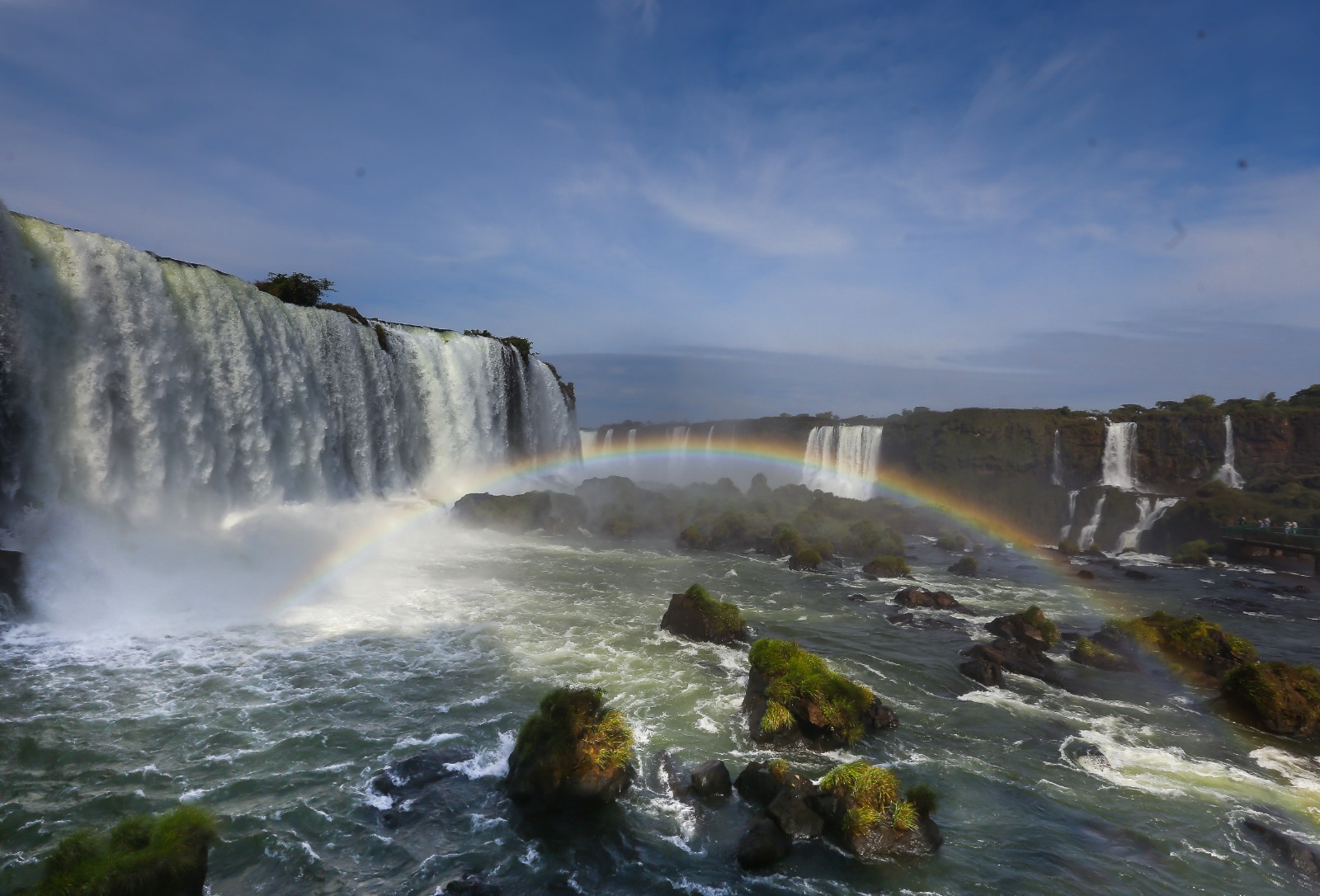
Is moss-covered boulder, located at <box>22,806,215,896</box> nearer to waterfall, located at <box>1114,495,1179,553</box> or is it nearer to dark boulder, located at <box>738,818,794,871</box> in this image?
dark boulder, located at <box>738,818,794,871</box>

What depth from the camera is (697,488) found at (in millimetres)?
50062

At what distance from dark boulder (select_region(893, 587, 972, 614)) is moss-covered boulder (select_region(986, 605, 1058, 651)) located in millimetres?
2977

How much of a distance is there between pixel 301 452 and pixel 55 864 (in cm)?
2173

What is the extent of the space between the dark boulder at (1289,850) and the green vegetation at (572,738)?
8924 millimetres

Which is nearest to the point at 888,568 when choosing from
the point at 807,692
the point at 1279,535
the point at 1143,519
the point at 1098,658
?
the point at 1098,658

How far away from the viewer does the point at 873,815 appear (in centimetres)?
831

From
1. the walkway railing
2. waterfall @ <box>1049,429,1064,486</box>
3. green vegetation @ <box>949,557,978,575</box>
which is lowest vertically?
green vegetation @ <box>949,557,978,575</box>

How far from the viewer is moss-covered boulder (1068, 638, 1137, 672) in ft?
52.5

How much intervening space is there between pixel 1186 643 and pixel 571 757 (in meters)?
16.3

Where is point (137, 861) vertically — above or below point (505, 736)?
above

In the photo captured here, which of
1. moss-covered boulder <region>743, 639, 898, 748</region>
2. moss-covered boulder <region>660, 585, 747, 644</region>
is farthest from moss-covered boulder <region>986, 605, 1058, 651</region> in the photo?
moss-covered boulder <region>660, 585, 747, 644</region>

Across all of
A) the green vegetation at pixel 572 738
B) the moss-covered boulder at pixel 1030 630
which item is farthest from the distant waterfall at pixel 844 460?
the green vegetation at pixel 572 738

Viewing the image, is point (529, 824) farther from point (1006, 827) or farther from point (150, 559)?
point (150, 559)

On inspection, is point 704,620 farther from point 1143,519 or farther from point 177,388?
point 1143,519
